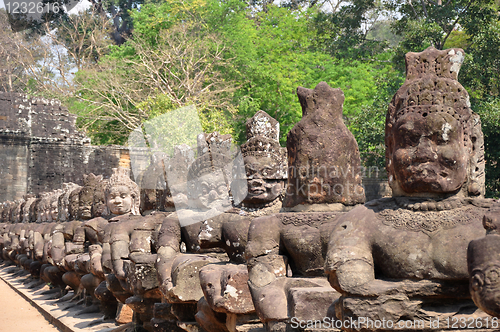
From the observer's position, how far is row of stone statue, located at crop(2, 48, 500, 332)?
3.13 metres

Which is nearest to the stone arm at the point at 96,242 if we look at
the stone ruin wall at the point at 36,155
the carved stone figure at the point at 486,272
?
the carved stone figure at the point at 486,272

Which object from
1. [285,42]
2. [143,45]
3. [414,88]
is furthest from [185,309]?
[143,45]

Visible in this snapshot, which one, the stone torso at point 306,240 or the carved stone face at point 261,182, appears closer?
the stone torso at point 306,240

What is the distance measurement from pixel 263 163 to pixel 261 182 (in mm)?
206

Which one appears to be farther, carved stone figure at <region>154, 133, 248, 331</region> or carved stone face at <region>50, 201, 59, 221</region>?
carved stone face at <region>50, 201, 59, 221</region>

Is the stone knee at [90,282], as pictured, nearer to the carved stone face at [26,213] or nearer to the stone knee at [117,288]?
the stone knee at [117,288]

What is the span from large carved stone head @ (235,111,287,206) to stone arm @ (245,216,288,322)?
1334 mm

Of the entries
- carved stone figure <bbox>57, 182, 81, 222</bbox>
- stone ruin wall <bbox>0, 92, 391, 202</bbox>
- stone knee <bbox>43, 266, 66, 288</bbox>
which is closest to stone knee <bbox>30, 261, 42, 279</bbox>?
carved stone figure <bbox>57, 182, 81, 222</bbox>

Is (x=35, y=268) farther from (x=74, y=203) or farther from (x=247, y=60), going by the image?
(x=247, y=60)

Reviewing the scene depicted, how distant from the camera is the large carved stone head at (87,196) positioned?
11.1 meters

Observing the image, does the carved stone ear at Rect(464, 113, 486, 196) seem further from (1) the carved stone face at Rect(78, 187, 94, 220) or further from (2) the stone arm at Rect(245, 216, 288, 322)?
(1) the carved stone face at Rect(78, 187, 94, 220)

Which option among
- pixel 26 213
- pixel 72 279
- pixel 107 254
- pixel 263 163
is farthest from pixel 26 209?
pixel 263 163

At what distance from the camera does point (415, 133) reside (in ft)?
11.0

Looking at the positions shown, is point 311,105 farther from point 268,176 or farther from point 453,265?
point 453,265
